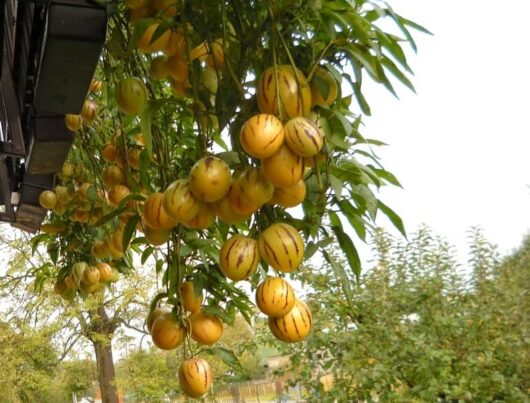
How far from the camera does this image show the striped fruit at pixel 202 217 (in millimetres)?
741

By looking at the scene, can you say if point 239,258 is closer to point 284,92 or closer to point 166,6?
point 284,92

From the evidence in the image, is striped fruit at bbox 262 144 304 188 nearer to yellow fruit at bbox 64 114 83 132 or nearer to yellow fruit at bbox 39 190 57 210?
yellow fruit at bbox 64 114 83 132

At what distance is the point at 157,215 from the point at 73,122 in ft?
1.97

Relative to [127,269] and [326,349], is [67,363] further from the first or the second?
[127,269]

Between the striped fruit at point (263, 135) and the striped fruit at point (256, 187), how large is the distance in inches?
1.6

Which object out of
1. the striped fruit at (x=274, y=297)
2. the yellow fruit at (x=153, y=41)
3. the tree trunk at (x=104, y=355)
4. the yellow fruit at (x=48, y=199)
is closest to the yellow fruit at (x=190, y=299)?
the striped fruit at (x=274, y=297)

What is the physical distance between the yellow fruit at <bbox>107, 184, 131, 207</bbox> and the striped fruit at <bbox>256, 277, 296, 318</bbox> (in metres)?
0.75

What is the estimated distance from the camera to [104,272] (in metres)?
1.85

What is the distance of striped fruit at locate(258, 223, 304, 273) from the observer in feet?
2.21

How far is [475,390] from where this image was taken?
3123 mm

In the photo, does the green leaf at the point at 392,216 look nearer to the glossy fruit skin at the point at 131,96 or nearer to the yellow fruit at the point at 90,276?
the glossy fruit skin at the point at 131,96

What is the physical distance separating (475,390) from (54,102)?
2739mm

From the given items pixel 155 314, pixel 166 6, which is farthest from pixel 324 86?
pixel 155 314

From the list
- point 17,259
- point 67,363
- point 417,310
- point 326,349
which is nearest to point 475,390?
point 417,310
